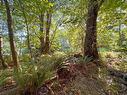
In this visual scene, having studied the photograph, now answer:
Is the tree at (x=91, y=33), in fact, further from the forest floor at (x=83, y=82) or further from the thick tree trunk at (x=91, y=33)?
the forest floor at (x=83, y=82)

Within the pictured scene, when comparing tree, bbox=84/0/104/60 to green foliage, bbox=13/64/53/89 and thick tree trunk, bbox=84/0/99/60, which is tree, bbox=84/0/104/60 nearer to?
thick tree trunk, bbox=84/0/99/60

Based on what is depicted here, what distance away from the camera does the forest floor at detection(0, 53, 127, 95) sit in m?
3.95

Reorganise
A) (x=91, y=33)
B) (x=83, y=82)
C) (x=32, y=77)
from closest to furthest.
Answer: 1. (x=32, y=77)
2. (x=83, y=82)
3. (x=91, y=33)

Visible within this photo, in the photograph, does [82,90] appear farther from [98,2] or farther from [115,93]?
[98,2]

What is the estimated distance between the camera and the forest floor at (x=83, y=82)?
13.0 feet

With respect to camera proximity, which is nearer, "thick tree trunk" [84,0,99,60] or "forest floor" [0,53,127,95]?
"forest floor" [0,53,127,95]

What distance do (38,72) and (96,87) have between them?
1.58 m

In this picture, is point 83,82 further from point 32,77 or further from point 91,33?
point 91,33

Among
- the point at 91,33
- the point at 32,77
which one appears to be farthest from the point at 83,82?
the point at 91,33

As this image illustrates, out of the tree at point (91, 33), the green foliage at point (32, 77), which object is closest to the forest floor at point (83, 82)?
the green foliage at point (32, 77)

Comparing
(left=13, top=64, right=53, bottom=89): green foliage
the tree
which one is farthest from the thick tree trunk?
(left=13, top=64, right=53, bottom=89): green foliage

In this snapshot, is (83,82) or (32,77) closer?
(32,77)

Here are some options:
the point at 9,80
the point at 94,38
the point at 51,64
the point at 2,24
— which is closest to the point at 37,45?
the point at 2,24

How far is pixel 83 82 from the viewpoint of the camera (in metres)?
4.57
